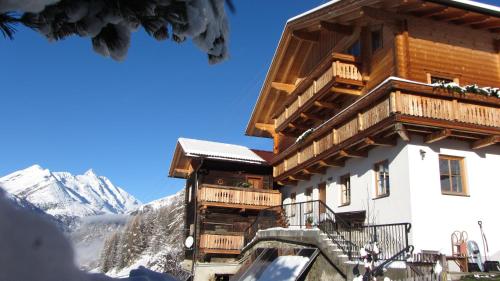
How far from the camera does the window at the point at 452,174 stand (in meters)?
14.8

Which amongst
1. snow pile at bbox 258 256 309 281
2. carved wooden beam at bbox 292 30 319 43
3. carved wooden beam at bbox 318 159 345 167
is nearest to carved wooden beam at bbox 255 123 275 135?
carved wooden beam at bbox 292 30 319 43

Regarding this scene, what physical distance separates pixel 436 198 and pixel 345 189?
5155 millimetres

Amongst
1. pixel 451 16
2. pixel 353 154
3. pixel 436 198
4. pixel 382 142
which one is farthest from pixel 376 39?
pixel 436 198

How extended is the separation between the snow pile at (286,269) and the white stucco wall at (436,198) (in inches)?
127

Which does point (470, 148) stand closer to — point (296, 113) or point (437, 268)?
point (437, 268)

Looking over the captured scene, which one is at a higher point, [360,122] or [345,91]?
[345,91]

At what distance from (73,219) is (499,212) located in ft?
52.3

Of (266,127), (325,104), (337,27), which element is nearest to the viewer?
(337,27)

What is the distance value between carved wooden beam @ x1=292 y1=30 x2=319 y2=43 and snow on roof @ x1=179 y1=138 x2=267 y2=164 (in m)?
7.76

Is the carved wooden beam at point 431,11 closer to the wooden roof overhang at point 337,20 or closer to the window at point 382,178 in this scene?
the wooden roof overhang at point 337,20

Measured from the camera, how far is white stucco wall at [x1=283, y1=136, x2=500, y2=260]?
1398cm

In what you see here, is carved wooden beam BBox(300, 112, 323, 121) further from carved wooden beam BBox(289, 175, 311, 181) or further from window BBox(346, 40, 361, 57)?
window BBox(346, 40, 361, 57)

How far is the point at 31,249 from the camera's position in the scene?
1.54 m

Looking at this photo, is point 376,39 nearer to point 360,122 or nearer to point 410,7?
point 410,7
